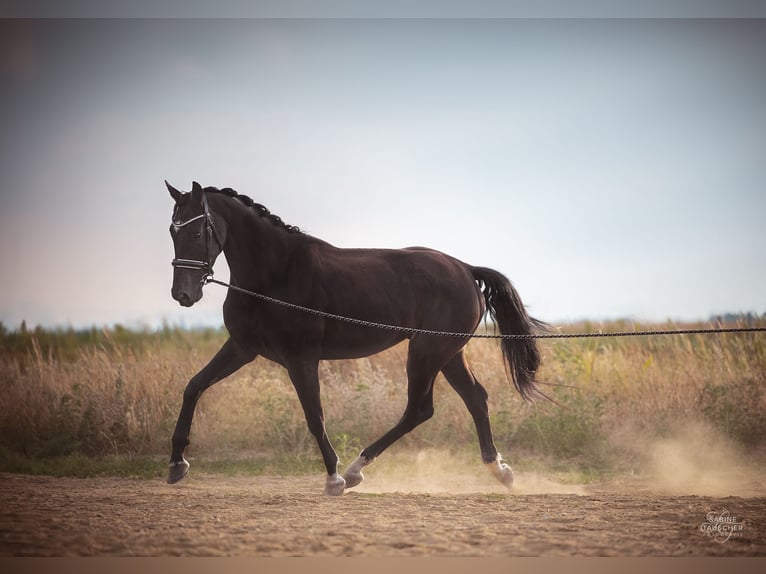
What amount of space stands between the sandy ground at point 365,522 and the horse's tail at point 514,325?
3.21 feet

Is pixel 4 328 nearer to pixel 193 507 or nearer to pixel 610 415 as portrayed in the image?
pixel 193 507

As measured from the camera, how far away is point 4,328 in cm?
797

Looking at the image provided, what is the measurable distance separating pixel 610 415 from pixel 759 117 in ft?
11.5

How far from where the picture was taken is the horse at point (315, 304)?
196 inches

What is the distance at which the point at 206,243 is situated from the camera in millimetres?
4852

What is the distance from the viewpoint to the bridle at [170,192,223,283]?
15.5ft

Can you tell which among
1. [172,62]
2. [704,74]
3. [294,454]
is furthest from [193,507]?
[704,74]

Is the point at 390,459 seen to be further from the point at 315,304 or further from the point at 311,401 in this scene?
the point at 315,304

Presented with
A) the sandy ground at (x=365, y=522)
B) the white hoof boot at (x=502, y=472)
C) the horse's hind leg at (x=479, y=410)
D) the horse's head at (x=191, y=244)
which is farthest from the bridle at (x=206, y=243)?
the white hoof boot at (x=502, y=472)

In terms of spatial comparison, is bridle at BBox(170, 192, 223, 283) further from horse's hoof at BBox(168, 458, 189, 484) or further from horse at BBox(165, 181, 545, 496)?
horse's hoof at BBox(168, 458, 189, 484)

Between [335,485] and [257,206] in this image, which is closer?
[335,485]

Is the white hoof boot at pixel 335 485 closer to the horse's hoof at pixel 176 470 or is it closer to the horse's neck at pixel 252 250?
the horse's hoof at pixel 176 470

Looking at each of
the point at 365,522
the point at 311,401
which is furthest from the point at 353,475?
the point at 365,522

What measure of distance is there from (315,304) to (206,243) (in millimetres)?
960
